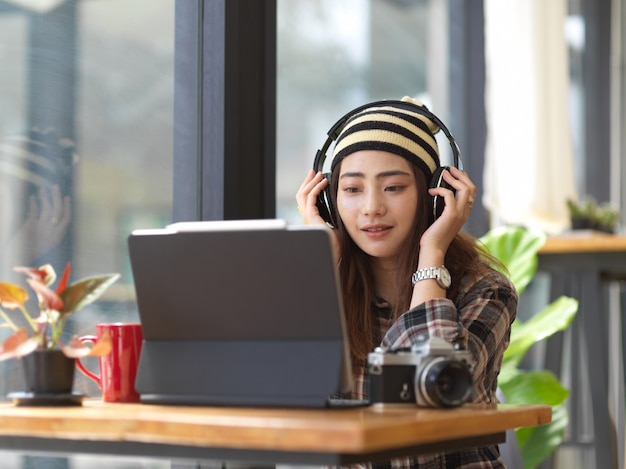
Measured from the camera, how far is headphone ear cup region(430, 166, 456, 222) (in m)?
1.79

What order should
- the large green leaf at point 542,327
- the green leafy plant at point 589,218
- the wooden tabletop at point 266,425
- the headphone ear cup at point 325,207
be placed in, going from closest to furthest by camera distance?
the wooden tabletop at point 266,425
the headphone ear cup at point 325,207
the large green leaf at point 542,327
the green leafy plant at point 589,218

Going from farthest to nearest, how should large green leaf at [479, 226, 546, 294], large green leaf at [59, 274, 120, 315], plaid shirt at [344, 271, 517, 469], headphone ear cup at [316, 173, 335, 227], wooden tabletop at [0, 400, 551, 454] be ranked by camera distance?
large green leaf at [479, 226, 546, 294] → headphone ear cup at [316, 173, 335, 227] → plaid shirt at [344, 271, 517, 469] → large green leaf at [59, 274, 120, 315] → wooden tabletop at [0, 400, 551, 454]

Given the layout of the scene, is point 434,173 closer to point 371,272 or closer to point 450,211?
point 450,211

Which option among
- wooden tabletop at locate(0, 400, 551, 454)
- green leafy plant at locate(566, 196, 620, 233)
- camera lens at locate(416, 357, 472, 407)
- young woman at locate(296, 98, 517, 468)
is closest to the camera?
wooden tabletop at locate(0, 400, 551, 454)

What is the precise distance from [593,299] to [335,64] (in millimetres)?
1457

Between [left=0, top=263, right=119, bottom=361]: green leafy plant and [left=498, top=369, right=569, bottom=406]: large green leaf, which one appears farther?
[left=498, top=369, right=569, bottom=406]: large green leaf

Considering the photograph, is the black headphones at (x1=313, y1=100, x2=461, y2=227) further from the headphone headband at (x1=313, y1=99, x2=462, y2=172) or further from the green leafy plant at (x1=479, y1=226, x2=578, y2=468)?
the green leafy plant at (x1=479, y1=226, x2=578, y2=468)

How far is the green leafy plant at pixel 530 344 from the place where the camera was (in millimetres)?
2824

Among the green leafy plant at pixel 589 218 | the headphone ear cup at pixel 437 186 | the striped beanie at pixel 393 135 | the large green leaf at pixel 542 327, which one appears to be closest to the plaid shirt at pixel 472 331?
the headphone ear cup at pixel 437 186

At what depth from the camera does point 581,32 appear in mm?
6051

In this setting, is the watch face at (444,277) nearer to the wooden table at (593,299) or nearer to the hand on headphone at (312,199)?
the hand on headphone at (312,199)

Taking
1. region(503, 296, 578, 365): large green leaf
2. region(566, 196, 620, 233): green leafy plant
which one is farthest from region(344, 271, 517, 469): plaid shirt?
region(566, 196, 620, 233): green leafy plant

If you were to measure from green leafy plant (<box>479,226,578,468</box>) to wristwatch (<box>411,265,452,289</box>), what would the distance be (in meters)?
1.13

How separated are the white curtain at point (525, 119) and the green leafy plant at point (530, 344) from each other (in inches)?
43.5
